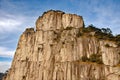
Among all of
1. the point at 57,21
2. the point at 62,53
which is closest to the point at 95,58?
the point at 62,53

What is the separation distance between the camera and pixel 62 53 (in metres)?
76.5

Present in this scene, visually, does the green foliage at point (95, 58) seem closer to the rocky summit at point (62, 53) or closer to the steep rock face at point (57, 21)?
the rocky summit at point (62, 53)

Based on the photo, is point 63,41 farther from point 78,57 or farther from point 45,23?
point 45,23

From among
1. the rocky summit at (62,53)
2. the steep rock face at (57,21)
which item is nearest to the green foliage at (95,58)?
the rocky summit at (62,53)

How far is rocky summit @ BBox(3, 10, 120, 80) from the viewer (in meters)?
68.9

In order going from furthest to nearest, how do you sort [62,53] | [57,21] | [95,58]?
1. [57,21]
2. [62,53]
3. [95,58]

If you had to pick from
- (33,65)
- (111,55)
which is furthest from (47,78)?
(111,55)

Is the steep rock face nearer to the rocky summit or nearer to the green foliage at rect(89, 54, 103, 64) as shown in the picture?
the rocky summit

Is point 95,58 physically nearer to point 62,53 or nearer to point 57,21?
point 62,53

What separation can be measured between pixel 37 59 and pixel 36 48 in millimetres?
4859

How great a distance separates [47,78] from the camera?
7512 cm

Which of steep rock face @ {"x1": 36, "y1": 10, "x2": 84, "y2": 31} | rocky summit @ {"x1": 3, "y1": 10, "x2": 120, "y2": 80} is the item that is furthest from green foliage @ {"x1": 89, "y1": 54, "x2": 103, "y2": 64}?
steep rock face @ {"x1": 36, "y1": 10, "x2": 84, "y2": 31}

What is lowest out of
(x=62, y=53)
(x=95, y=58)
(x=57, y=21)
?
(x=95, y=58)

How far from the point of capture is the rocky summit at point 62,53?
226ft
